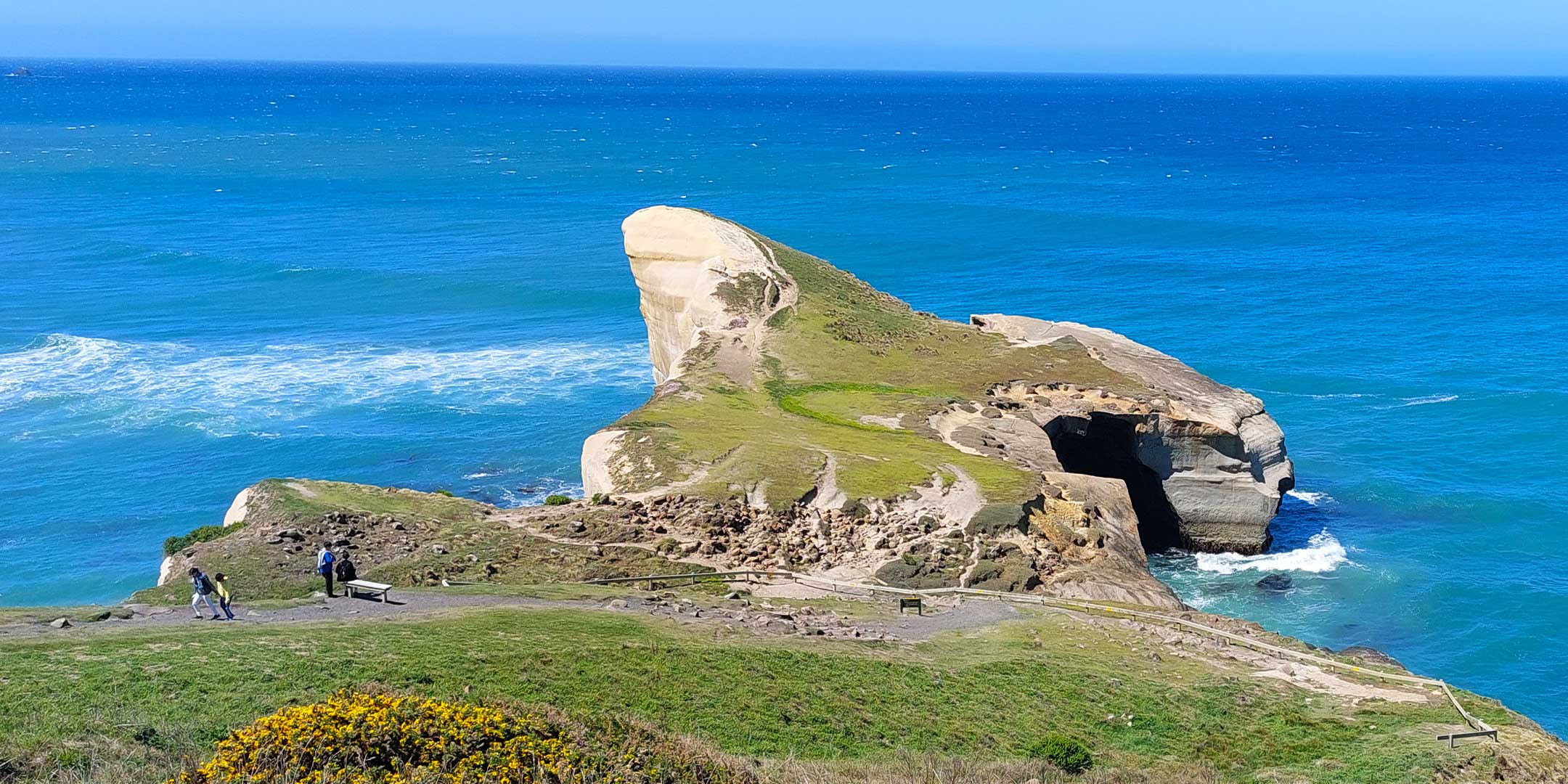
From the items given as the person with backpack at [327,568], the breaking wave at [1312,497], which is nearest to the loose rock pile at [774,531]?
the person with backpack at [327,568]

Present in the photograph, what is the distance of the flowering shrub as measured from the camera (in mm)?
18469

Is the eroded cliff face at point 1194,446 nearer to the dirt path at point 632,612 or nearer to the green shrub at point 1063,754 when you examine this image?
the dirt path at point 632,612

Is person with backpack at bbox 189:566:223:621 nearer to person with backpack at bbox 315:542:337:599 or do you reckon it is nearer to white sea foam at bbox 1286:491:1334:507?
person with backpack at bbox 315:542:337:599

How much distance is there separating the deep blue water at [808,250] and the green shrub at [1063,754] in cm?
2181

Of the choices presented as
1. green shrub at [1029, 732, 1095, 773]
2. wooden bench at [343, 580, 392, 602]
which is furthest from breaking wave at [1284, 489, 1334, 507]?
wooden bench at [343, 580, 392, 602]

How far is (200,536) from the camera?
39.8 meters

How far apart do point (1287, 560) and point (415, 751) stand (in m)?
40.0

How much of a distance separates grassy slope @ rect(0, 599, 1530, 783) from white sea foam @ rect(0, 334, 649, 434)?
1690 inches

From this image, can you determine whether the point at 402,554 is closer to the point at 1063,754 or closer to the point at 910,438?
the point at 910,438

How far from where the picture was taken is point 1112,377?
55531 millimetres

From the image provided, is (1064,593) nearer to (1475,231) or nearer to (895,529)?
(895,529)

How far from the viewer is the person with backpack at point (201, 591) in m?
28.0

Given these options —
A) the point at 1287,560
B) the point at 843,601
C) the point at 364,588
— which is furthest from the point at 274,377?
the point at 1287,560

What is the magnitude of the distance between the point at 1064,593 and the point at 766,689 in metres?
13.4
